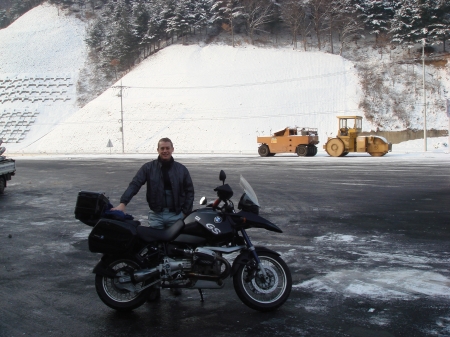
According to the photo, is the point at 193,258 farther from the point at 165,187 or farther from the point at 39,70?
the point at 39,70

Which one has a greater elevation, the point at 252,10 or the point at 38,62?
the point at 252,10

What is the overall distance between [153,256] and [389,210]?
7764mm

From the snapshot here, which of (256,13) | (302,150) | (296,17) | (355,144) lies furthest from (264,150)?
(256,13)

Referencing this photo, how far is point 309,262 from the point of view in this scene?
6.83 m

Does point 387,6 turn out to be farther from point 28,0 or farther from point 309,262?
point 28,0

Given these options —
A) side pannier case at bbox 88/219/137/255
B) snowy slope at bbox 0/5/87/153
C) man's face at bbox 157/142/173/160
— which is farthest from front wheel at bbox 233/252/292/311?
snowy slope at bbox 0/5/87/153

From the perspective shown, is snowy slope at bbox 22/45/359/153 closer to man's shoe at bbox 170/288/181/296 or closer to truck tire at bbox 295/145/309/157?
truck tire at bbox 295/145/309/157

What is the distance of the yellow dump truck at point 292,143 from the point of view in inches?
1428

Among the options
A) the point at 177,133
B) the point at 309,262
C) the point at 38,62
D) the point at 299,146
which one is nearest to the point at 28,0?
the point at 38,62

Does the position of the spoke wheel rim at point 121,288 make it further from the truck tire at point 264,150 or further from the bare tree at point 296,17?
the bare tree at point 296,17

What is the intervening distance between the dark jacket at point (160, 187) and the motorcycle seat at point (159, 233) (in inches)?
23.8

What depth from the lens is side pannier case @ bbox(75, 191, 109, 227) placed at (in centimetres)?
518

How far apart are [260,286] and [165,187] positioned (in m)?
1.67

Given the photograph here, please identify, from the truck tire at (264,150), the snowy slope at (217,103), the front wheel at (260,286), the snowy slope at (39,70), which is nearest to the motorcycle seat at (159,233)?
the front wheel at (260,286)
